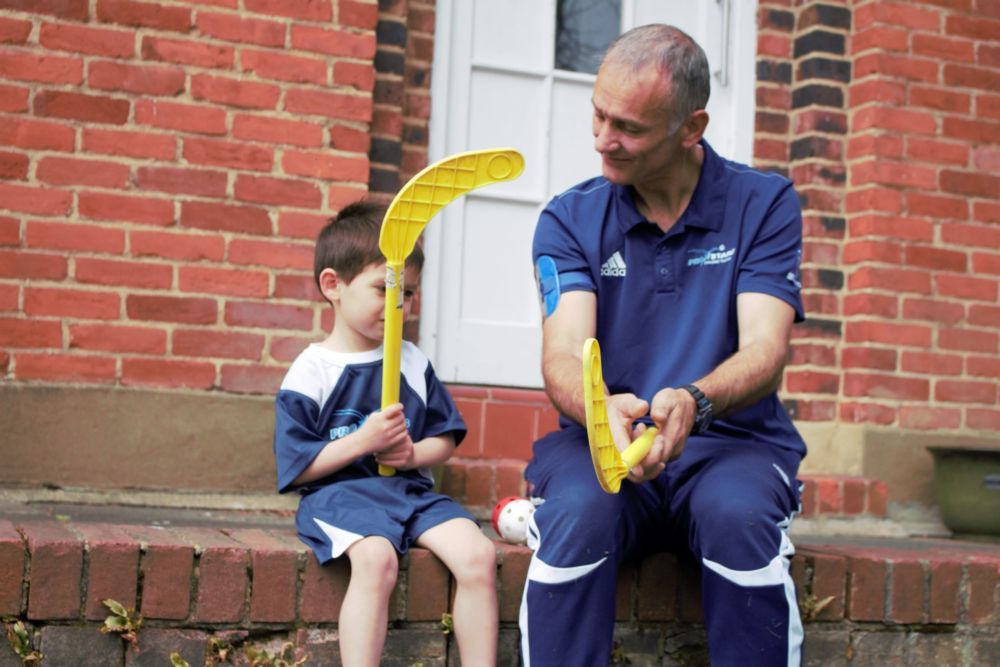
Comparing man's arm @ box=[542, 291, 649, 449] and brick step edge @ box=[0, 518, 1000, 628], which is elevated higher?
man's arm @ box=[542, 291, 649, 449]

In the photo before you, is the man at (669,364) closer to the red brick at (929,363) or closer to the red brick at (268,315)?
the red brick at (268,315)

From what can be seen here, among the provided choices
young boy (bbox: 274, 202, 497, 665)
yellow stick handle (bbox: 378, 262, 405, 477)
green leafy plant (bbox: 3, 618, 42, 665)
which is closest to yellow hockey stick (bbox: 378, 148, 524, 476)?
yellow stick handle (bbox: 378, 262, 405, 477)

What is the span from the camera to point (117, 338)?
353 centimetres

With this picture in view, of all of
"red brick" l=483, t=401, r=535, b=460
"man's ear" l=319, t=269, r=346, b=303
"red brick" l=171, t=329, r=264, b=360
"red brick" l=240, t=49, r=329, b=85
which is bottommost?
"red brick" l=483, t=401, r=535, b=460

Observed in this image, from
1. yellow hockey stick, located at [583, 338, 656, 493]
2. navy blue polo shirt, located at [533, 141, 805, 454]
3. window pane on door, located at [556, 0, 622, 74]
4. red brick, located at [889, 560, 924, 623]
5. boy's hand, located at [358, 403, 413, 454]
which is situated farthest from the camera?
window pane on door, located at [556, 0, 622, 74]

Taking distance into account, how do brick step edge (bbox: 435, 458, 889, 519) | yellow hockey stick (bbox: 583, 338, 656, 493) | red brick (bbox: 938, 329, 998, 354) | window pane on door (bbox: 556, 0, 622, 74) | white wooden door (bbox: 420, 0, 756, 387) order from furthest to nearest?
window pane on door (bbox: 556, 0, 622, 74), red brick (bbox: 938, 329, 998, 354), white wooden door (bbox: 420, 0, 756, 387), brick step edge (bbox: 435, 458, 889, 519), yellow hockey stick (bbox: 583, 338, 656, 493)

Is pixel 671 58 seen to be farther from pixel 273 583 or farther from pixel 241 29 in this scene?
pixel 241 29

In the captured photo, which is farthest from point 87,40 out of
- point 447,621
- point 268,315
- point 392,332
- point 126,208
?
point 447,621

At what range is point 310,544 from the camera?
257 cm

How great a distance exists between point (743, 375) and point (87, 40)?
7.00 ft

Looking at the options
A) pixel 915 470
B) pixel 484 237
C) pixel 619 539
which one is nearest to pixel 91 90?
pixel 484 237

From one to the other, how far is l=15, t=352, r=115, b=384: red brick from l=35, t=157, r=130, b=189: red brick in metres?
0.48

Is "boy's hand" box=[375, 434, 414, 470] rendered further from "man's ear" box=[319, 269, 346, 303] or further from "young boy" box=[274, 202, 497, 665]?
"man's ear" box=[319, 269, 346, 303]

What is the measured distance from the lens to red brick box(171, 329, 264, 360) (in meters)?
3.60
